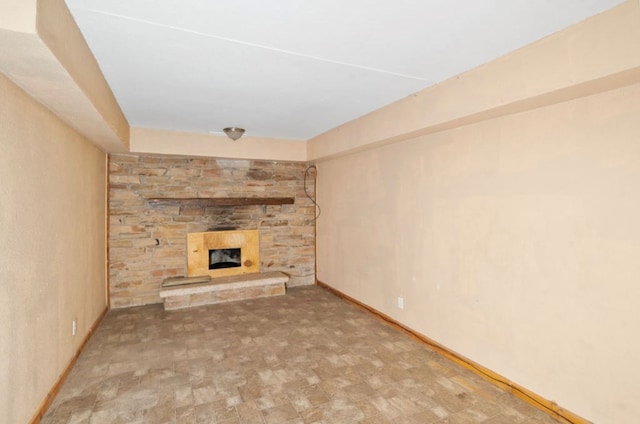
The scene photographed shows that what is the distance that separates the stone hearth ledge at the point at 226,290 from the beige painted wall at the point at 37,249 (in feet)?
3.58

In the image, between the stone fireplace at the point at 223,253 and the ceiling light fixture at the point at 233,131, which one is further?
the stone fireplace at the point at 223,253

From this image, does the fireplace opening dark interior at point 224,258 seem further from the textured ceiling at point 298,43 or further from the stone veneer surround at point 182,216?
the textured ceiling at point 298,43

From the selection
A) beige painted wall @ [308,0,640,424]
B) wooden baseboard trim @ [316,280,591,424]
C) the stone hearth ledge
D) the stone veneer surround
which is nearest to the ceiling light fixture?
the stone veneer surround

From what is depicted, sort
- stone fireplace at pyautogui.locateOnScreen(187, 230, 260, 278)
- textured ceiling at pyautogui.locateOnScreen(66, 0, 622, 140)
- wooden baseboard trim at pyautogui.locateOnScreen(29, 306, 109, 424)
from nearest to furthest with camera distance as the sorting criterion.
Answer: textured ceiling at pyautogui.locateOnScreen(66, 0, 622, 140) < wooden baseboard trim at pyautogui.locateOnScreen(29, 306, 109, 424) < stone fireplace at pyautogui.locateOnScreen(187, 230, 260, 278)

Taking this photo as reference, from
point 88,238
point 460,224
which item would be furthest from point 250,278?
point 460,224

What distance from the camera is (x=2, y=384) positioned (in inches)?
63.4

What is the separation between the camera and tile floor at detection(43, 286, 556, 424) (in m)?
2.11

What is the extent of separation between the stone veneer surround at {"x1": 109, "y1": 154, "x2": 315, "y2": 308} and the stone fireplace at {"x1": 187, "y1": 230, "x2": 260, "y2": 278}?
9 centimetres

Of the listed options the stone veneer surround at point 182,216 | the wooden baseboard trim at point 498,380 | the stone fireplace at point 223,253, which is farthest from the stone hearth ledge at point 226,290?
the wooden baseboard trim at point 498,380

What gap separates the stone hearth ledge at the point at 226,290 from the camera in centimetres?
416

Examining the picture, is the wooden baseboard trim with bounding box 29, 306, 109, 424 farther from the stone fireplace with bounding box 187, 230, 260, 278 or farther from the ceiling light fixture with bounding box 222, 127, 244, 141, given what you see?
the ceiling light fixture with bounding box 222, 127, 244, 141

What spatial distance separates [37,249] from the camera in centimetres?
206

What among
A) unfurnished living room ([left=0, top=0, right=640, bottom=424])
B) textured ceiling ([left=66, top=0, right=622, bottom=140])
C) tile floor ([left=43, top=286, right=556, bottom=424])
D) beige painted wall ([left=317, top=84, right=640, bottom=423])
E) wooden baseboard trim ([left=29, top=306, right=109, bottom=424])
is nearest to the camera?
textured ceiling ([left=66, top=0, right=622, bottom=140])

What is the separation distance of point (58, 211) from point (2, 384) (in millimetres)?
1245
